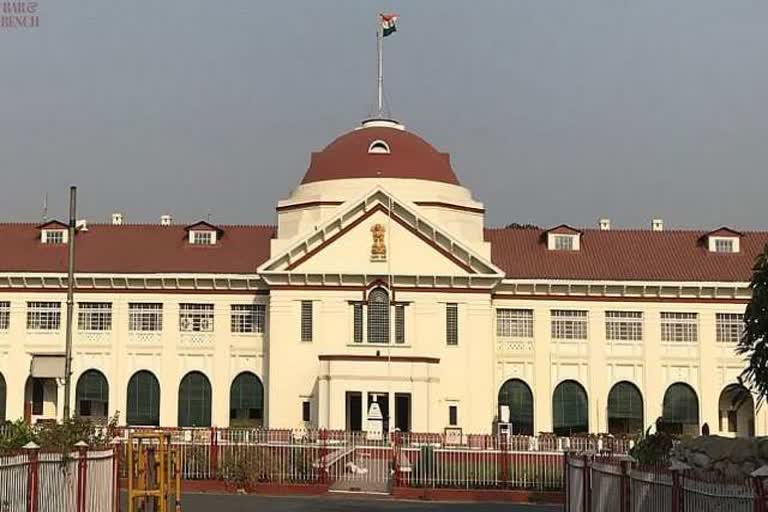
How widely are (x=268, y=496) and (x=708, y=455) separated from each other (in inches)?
632

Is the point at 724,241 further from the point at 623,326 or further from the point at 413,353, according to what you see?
the point at 413,353

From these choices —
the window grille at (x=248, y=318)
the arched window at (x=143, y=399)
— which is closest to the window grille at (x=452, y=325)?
the window grille at (x=248, y=318)

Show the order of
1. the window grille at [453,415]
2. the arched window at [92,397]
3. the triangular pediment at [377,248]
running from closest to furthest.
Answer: the window grille at [453,415], the triangular pediment at [377,248], the arched window at [92,397]

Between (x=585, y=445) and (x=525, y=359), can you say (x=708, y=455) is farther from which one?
(x=525, y=359)

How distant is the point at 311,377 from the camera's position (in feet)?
168

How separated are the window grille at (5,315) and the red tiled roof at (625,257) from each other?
69.9 feet

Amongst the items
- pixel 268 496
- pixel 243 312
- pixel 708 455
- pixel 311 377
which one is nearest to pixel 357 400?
pixel 311 377

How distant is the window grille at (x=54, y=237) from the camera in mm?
57156

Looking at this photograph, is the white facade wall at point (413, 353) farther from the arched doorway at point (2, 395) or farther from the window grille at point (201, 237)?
the window grille at point (201, 237)

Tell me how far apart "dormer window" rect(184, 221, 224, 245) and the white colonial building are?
1.31 meters

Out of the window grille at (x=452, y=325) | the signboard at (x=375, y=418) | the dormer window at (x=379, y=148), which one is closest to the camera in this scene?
the signboard at (x=375, y=418)

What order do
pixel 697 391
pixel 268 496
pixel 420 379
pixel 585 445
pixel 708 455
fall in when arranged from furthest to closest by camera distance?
1. pixel 697 391
2. pixel 420 379
3. pixel 585 445
4. pixel 268 496
5. pixel 708 455

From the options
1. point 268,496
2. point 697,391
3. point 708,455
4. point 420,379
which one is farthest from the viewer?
point 697,391

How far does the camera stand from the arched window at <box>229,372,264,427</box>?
53.2m
